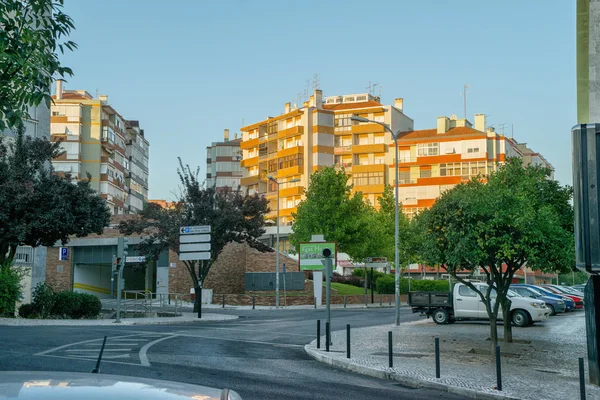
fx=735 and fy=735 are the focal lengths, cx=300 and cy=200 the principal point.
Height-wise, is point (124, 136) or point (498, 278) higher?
point (124, 136)

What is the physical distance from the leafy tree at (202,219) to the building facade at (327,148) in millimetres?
50535

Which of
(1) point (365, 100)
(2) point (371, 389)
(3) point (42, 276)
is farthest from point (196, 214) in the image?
(1) point (365, 100)

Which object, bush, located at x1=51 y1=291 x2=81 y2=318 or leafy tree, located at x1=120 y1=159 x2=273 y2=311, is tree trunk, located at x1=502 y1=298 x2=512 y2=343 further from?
leafy tree, located at x1=120 y1=159 x2=273 y2=311

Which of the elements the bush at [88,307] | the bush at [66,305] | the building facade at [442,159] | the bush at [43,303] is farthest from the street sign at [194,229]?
the building facade at [442,159]

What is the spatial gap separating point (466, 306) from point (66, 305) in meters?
16.8

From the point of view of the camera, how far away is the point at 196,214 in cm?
4059

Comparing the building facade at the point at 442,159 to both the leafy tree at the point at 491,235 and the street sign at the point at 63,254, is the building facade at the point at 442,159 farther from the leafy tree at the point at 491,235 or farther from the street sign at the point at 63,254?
the leafy tree at the point at 491,235

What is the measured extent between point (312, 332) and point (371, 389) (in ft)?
45.7

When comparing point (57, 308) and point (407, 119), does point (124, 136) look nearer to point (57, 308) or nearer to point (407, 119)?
point (407, 119)

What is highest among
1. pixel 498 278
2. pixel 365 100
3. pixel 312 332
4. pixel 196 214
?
pixel 365 100

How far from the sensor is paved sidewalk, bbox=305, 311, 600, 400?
13.1 meters

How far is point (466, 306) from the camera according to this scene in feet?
103

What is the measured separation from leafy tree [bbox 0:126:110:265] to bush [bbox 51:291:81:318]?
2.51 metres

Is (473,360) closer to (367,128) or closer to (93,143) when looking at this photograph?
(93,143)
